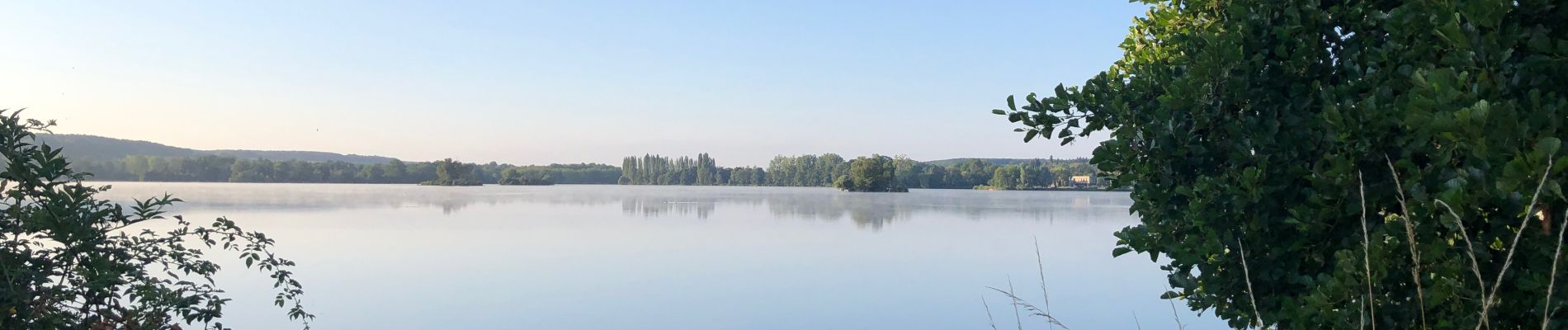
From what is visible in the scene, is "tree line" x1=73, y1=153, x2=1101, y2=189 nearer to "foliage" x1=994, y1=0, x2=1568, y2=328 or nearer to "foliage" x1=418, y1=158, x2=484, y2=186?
"foliage" x1=418, y1=158, x2=484, y2=186

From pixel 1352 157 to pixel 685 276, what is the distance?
13.3 m

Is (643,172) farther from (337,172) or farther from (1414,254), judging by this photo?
(1414,254)

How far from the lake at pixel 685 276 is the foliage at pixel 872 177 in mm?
58705

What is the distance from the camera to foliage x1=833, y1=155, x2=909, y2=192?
3440 inches

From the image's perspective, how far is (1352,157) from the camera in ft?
8.49

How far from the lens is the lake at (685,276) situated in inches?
448

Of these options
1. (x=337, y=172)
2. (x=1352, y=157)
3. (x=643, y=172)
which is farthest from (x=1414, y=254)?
(x=643, y=172)

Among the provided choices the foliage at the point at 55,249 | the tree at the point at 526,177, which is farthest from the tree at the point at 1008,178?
the foliage at the point at 55,249

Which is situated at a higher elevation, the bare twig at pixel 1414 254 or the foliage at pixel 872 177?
the foliage at pixel 872 177

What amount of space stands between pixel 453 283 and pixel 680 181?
117662 millimetres

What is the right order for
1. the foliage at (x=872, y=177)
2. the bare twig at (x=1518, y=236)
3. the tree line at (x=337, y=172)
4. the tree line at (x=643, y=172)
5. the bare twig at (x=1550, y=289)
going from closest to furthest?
the bare twig at (x=1518, y=236)
the bare twig at (x=1550, y=289)
the tree line at (x=337, y=172)
the tree line at (x=643, y=172)
the foliage at (x=872, y=177)

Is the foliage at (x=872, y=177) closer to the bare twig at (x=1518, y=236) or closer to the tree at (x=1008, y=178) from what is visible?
the tree at (x=1008, y=178)

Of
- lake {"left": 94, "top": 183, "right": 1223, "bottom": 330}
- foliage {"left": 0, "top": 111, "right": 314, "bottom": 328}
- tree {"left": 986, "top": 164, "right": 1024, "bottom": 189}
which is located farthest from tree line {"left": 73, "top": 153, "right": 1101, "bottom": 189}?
foliage {"left": 0, "top": 111, "right": 314, "bottom": 328}

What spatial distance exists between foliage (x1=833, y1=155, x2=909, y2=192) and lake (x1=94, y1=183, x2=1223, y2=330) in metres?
58.7
